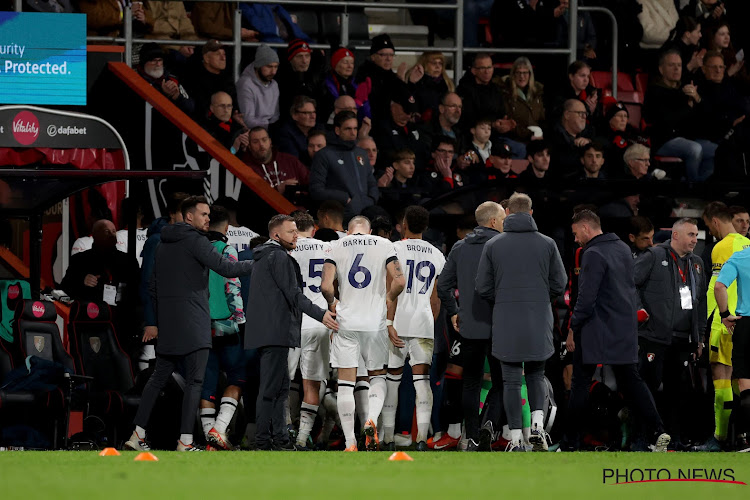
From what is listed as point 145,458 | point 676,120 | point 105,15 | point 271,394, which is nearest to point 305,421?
point 271,394

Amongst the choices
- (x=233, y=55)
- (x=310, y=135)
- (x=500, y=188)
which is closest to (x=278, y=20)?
(x=233, y=55)

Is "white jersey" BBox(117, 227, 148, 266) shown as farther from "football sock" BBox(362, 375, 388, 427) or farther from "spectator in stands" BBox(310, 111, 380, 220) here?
"football sock" BBox(362, 375, 388, 427)

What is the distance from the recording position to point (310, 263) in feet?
44.0

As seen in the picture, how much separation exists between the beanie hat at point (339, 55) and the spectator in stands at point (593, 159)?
3033mm

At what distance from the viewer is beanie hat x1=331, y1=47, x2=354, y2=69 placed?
58.4 feet

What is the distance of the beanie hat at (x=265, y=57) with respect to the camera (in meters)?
17.3

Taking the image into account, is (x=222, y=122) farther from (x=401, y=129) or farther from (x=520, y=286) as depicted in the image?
(x=520, y=286)

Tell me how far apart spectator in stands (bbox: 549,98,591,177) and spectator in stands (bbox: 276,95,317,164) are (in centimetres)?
318

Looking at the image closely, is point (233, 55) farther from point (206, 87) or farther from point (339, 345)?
point (339, 345)

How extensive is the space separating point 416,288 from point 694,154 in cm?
728

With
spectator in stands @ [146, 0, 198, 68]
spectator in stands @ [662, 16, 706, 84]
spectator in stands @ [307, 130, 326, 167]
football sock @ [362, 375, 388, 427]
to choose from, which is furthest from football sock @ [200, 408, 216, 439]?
spectator in stands @ [662, 16, 706, 84]

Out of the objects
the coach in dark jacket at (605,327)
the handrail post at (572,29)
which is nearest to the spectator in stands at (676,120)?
the handrail post at (572,29)

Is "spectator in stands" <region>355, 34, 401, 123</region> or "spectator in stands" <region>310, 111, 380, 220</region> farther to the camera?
"spectator in stands" <region>355, 34, 401, 123</region>

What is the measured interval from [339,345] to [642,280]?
3059mm
